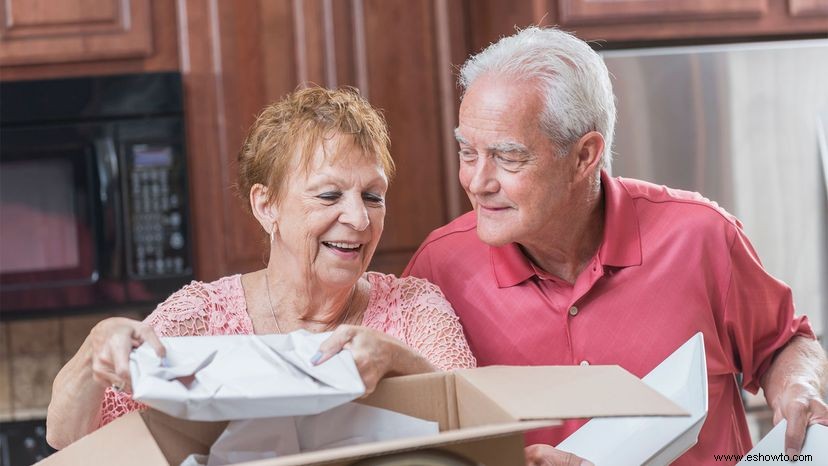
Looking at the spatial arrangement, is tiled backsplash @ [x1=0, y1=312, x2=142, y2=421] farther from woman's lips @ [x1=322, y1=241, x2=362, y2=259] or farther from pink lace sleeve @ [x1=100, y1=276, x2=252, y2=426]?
woman's lips @ [x1=322, y1=241, x2=362, y2=259]

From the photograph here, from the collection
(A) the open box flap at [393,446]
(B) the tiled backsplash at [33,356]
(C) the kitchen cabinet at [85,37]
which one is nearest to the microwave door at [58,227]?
(C) the kitchen cabinet at [85,37]

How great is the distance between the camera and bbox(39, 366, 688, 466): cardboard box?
30.0 inches

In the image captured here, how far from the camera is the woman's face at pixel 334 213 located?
4.07 feet

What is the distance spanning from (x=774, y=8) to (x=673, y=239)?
44.0 inches

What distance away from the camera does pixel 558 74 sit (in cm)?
135

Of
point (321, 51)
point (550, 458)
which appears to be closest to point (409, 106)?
point (321, 51)

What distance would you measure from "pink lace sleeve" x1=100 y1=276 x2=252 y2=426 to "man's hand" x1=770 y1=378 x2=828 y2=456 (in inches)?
26.8

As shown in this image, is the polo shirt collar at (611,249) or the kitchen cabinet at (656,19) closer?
the polo shirt collar at (611,249)

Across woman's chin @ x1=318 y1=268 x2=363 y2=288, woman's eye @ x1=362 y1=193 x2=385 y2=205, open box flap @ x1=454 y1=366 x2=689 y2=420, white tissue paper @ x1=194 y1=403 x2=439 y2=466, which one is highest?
woman's eye @ x1=362 y1=193 x2=385 y2=205

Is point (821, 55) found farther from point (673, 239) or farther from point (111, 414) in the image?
point (111, 414)

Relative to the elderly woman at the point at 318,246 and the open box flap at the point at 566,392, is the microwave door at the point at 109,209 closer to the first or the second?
the elderly woman at the point at 318,246

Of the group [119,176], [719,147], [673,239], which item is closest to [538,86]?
[673,239]

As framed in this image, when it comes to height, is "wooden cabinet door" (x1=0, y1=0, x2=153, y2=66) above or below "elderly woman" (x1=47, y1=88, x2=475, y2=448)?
Answer: above

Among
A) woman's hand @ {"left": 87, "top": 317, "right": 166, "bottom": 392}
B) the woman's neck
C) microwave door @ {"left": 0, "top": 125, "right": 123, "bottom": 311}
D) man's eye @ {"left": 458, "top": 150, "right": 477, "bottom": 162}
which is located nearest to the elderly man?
man's eye @ {"left": 458, "top": 150, "right": 477, "bottom": 162}
